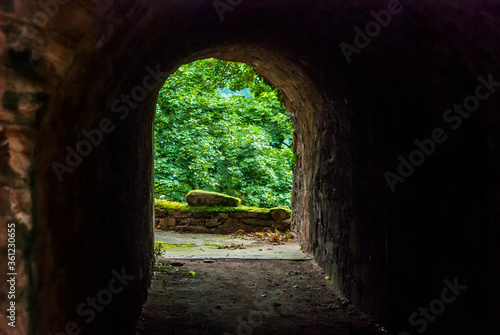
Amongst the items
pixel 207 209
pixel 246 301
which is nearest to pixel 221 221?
pixel 207 209

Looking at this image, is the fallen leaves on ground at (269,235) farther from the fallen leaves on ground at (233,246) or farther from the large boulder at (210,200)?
the fallen leaves on ground at (233,246)

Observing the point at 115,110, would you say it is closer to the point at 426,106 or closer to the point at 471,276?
the point at 426,106

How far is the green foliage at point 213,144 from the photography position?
1642 centimetres

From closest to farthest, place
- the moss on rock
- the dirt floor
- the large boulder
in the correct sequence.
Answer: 1. the dirt floor
2. the moss on rock
3. the large boulder

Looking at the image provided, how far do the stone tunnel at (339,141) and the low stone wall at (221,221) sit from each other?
522 centimetres

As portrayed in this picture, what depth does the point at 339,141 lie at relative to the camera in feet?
19.1

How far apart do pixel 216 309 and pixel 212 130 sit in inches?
514

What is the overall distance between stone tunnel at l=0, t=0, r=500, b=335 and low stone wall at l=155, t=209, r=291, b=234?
17.1ft

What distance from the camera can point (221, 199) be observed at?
37.4 feet

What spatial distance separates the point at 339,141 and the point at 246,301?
7.50 feet

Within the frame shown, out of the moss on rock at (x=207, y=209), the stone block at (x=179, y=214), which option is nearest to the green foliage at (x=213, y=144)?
the moss on rock at (x=207, y=209)

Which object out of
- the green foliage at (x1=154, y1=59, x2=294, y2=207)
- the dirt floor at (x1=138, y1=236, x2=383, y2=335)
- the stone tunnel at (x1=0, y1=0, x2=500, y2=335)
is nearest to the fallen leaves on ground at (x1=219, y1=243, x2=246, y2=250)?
the dirt floor at (x1=138, y1=236, x2=383, y2=335)

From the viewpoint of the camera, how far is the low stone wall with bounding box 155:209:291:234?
11.0m

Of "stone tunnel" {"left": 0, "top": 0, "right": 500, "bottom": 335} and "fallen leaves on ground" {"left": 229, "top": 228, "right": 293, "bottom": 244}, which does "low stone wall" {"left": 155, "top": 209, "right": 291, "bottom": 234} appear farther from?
"stone tunnel" {"left": 0, "top": 0, "right": 500, "bottom": 335}
